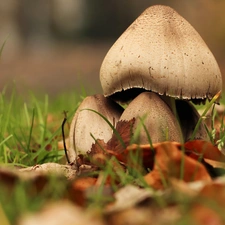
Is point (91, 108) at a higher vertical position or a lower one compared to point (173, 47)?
lower

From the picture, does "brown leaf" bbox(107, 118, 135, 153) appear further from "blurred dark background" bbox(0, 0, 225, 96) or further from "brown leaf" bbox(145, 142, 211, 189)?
"blurred dark background" bbox(0, 0, 225, 96)

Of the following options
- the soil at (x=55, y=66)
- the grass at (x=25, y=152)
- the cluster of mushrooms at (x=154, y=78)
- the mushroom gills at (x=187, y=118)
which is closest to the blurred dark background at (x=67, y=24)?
the soil at (x=55, y=66)

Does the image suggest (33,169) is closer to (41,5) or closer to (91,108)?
(91,108)

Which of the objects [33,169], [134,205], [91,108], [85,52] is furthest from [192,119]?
[85,52]

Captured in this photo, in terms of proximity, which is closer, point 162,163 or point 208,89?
point 162,163

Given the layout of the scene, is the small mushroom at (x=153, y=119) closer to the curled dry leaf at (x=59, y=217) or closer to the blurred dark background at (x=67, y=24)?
the curled dry leaf at (x=59, y=217)

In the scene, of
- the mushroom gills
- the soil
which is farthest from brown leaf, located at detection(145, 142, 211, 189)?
the soil
